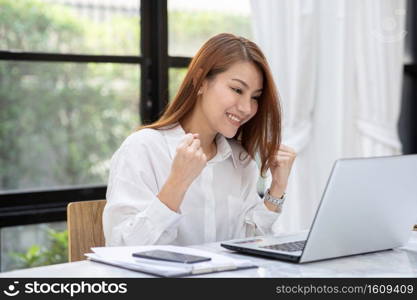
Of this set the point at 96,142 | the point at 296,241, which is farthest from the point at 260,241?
the point at 96,142

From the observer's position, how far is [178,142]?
2289mm

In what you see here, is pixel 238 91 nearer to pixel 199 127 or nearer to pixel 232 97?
pixel 232 97

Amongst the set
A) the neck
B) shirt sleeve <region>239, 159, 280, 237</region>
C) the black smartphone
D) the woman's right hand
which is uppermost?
the neck

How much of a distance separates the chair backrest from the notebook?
0.40 m

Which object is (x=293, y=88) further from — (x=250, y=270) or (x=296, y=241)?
(x=250, y=270)

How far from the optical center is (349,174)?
5.32 feet

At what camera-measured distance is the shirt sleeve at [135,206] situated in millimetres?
1952

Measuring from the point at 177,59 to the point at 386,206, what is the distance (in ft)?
6.81

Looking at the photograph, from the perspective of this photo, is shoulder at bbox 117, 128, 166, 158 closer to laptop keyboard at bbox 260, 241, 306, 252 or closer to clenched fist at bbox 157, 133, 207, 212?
clenched fist at bbox 157, 133, 207, 212

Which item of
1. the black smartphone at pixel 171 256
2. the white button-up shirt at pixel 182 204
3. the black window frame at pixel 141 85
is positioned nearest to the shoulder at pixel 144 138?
the white button-up shirt at pixel 182 204

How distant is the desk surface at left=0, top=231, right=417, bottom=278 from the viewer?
5.04ft

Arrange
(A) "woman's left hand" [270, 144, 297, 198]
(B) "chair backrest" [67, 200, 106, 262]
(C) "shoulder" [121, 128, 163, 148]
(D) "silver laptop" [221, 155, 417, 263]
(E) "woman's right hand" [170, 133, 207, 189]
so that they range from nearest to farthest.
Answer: (D) "silver laptop" [221, 155, 417, 263], (E) "woman's right hand" [170, 133, 207, 189], (B) "chair backrest" [67, 200, 106, 262], (C) "shoulder" [121, 128, 163, 148], (A) "woman's left hand" [270, 144, 297, 198]

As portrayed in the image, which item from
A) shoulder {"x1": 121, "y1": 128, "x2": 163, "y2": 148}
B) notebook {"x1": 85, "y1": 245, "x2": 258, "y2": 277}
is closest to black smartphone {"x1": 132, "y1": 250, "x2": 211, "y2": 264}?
notebook {"x1": 85, "y1": 245, "x2": 258, "y2": 277}

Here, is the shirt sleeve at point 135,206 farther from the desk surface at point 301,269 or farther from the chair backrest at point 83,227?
the desk surface at point 301,269
